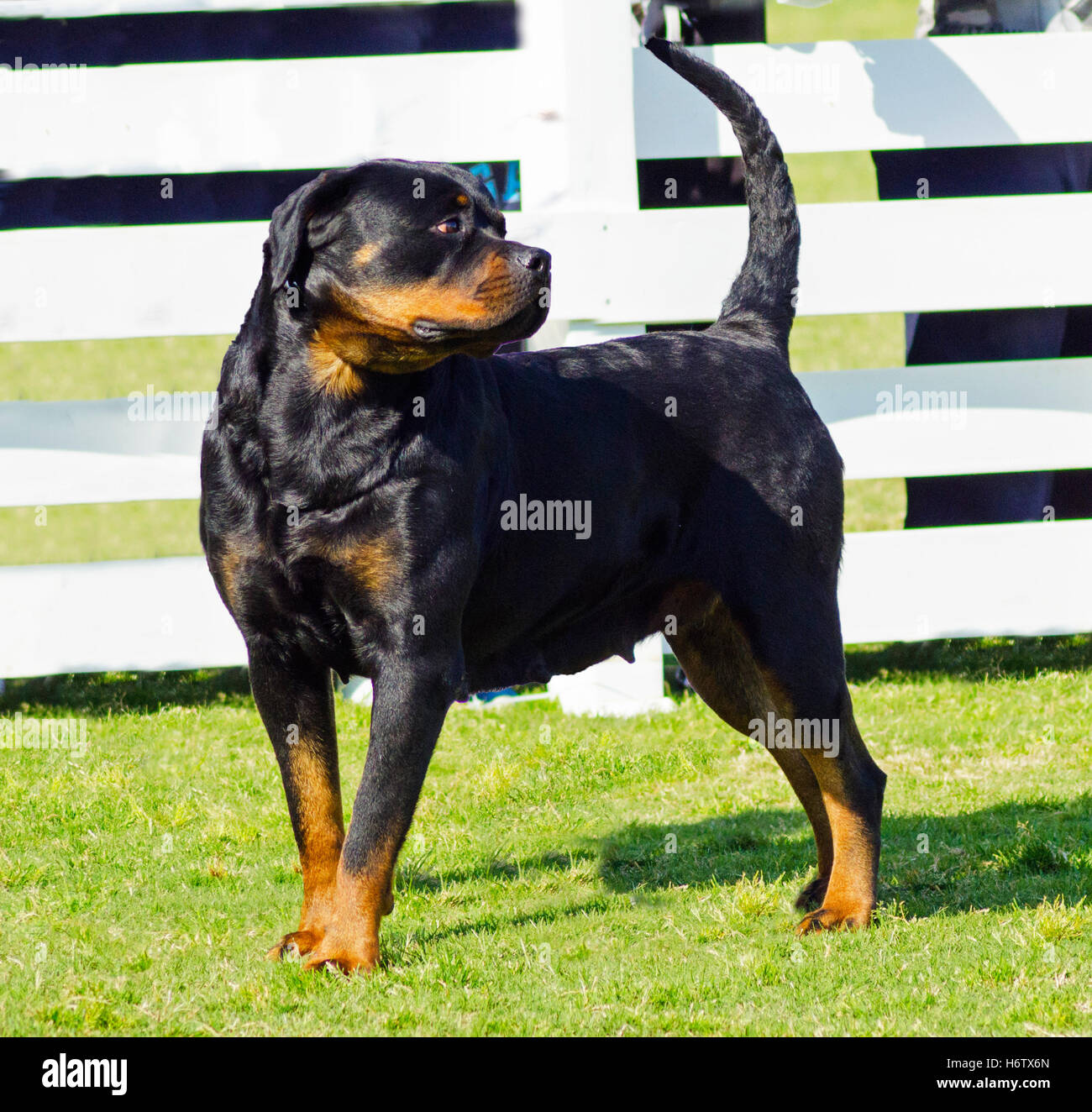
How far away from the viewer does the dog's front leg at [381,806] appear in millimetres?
3266

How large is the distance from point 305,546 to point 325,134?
10.6ft

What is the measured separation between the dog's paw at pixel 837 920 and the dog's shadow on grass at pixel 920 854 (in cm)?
20

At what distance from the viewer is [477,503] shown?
3.50 metres

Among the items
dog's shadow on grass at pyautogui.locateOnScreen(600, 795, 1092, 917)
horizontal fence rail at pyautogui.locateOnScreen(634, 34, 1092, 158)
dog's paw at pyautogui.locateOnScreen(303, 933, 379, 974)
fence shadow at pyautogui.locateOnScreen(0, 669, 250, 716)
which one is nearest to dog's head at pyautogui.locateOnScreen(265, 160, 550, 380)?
dog's paw at pyautogui.locateOnScreen(303, 933, 379, 974)

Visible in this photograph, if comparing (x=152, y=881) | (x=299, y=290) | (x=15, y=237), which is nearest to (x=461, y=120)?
(x=15, y=237)

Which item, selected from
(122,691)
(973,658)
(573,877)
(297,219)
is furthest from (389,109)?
(973,658)

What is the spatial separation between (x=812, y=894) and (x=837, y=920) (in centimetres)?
→ 26

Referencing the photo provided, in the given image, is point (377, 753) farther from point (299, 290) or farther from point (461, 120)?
point (461, 120)

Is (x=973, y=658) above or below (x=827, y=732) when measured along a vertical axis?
below

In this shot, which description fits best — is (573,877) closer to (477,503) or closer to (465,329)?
(477,503)

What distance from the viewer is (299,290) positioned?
3350 millimetres

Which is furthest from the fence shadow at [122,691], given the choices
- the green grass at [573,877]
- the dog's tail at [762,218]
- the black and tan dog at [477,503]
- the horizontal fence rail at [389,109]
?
the dog's tail at [762,218]

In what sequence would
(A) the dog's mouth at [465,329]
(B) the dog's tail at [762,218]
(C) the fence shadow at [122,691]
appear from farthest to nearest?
(C) the fence shadow at [122,691], (B) the dog's tail at [762,218], (A) the dog's mouth at [465,329]

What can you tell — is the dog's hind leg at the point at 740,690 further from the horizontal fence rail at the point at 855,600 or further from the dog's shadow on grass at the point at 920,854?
the horizontal fence rail at the point at 855,600
